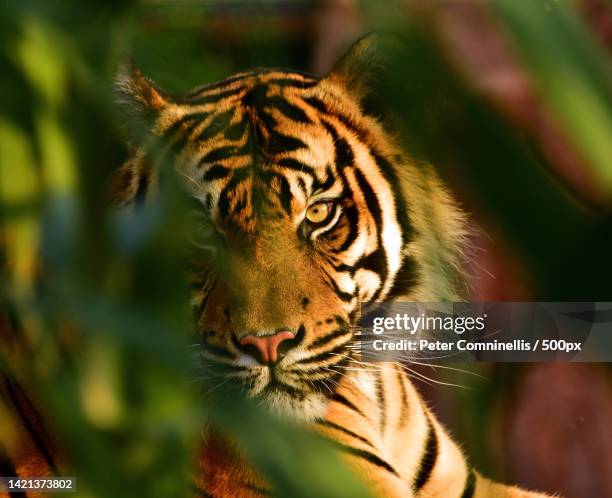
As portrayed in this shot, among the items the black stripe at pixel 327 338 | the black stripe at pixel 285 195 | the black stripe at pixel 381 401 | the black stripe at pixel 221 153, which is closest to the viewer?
the black stripe at pixel 221 153

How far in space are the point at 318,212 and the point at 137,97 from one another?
0.44 metres

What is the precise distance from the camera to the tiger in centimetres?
71

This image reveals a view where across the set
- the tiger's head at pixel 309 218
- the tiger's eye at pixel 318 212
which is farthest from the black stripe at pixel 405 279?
the tiger's eye at pixel 318 212

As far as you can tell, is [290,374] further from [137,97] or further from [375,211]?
[137,97]

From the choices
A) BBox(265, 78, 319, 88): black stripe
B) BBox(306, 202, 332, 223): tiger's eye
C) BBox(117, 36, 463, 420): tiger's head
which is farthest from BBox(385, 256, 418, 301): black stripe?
BBox(265, 78, 319, 88): black stripe

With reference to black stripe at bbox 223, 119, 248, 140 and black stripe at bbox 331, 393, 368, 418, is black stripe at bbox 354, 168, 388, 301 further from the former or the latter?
black stripe at bbox 223, 119, 248, 140

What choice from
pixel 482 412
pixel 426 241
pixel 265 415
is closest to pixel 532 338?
pixel 426 241

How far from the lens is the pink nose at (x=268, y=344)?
84 centimetres

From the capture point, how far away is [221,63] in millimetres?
767

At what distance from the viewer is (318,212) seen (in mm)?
911

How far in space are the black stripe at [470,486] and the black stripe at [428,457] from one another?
2.2 inches

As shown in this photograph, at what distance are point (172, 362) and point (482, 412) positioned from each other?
18 cm

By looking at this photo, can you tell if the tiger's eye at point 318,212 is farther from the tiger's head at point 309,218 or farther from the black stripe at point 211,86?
the black stripe at point 211,86

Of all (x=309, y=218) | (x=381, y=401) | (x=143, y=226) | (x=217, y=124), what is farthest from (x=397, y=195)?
(x=143, y=226)
